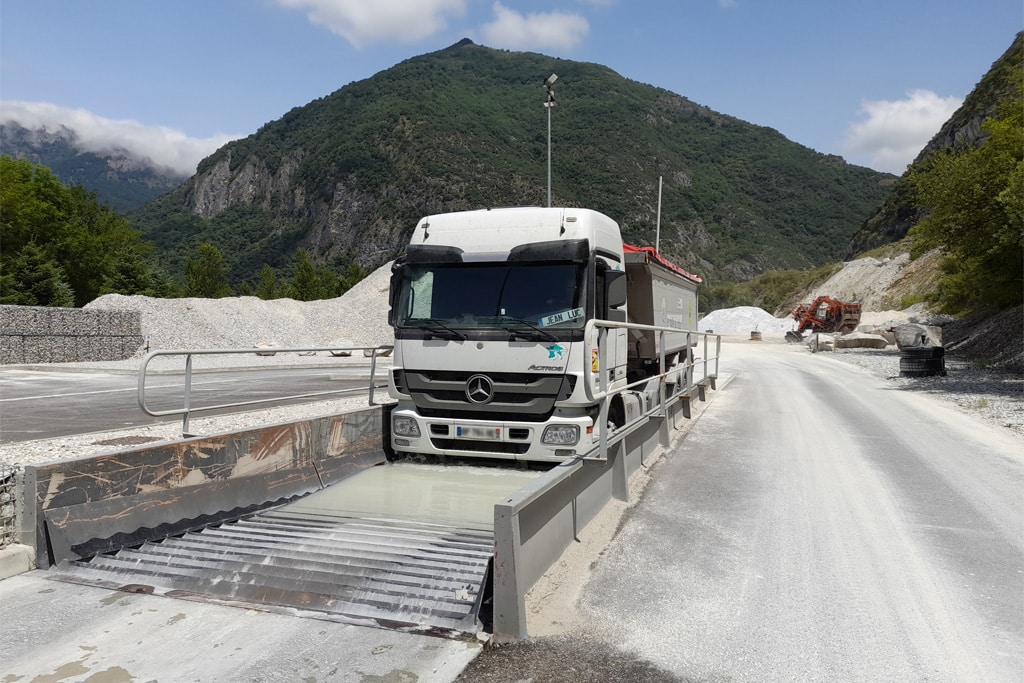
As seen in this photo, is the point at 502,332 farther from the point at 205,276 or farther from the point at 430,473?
the point at 205,276

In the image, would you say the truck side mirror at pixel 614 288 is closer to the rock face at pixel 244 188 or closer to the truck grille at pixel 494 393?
the truck grille at pixel 494 393

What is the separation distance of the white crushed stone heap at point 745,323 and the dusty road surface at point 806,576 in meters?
58.3

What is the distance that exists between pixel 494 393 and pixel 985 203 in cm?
2190

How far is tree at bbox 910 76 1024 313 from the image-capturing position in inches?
818

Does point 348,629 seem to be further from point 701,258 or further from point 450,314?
point 701,258

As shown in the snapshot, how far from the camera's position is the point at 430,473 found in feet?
24.6

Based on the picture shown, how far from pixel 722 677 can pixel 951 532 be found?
12.1 feet

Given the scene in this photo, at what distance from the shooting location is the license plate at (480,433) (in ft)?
22.6

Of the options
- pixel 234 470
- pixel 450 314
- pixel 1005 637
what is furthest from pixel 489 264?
pixel 1005 637

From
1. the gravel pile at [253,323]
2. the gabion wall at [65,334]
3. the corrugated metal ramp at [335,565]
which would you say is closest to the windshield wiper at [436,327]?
the corrugated metal ramp at [335,565]

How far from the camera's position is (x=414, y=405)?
729cm

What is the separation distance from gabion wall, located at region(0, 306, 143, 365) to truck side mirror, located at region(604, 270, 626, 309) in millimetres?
27291

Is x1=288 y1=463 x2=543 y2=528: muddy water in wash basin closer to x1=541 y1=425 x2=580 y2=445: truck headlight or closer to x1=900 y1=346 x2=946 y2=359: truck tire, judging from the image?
x1=541 y1=425 x2=580 y2=445: truck headlight

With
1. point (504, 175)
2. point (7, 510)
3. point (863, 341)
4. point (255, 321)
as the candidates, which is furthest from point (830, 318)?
point (504, 175)
